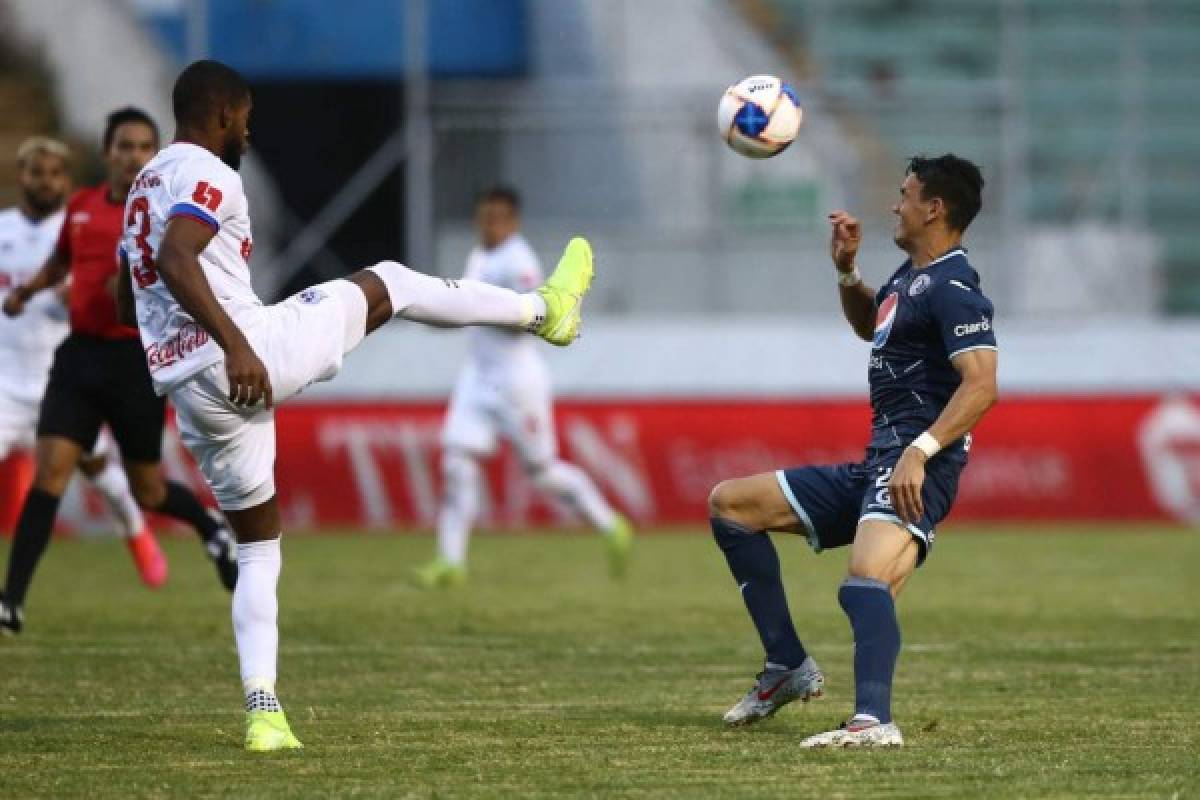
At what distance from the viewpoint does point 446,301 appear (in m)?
7.73

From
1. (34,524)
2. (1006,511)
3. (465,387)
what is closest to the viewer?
(34,524)

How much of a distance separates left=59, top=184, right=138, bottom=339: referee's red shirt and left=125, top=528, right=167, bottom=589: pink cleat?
2.61 metres

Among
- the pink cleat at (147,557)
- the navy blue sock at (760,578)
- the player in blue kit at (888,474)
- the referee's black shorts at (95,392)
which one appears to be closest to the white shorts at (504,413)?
the pink cleat at (147,557)

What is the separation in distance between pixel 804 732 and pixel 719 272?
569 inches

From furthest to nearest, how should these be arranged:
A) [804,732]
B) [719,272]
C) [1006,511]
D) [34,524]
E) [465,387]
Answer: [719,272] → [1006,511] → [465,387] → [34,524] → [804,732]

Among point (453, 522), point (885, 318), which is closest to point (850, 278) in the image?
point (885, 318)

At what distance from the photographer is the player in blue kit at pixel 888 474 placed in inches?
291

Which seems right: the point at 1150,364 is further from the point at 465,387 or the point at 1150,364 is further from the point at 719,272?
the point at 465,387

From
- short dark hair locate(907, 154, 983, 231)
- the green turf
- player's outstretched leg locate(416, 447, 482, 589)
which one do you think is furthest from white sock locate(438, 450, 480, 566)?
short dark hair locate(907, 154, 983, 231)

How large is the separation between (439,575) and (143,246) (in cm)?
755

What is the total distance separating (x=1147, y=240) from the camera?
892 inches

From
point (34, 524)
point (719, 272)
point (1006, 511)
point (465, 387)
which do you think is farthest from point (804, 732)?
point (719, 272)

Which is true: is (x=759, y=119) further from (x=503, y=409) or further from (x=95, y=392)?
(x=503, y=409)

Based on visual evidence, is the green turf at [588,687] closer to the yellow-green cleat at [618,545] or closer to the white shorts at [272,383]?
the yellow-green cleat at [618,545]
